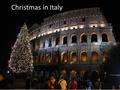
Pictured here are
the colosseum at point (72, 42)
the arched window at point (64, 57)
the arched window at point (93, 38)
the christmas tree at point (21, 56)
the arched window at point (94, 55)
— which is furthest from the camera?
the arched window at point (64, 57)

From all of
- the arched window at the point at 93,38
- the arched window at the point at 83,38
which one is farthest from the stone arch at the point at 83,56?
the arched window at the point at 93,38

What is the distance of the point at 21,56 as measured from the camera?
18906mm

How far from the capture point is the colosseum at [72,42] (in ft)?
77.8

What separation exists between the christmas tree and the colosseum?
13.4 ft

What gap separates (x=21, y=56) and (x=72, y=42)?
7.99 meters

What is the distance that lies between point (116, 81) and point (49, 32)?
12128mm

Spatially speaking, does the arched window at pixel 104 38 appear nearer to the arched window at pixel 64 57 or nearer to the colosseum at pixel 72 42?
the colosseum at pixel 72 42

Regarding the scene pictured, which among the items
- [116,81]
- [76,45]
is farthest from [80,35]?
[116,81]

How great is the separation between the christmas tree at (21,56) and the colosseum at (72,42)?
409cm

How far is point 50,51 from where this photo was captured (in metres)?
25.6

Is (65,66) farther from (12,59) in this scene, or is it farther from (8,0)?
(8,0)

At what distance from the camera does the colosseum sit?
2372 centimetres

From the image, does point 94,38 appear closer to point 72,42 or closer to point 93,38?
point 93,38

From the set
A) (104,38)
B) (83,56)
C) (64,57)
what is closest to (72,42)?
(64,57)
